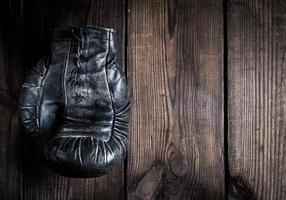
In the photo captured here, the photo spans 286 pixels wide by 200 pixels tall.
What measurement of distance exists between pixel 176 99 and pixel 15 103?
300 millimetres

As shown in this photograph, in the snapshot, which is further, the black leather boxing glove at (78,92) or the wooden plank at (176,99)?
the wooden plank at (176,99)

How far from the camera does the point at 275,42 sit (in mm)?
762

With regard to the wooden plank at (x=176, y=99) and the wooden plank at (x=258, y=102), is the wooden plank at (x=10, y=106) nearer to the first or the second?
the wooden plank at (x=176, y=99)

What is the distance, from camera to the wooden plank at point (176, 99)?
765 millimetres

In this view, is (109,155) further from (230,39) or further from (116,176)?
(230,39)

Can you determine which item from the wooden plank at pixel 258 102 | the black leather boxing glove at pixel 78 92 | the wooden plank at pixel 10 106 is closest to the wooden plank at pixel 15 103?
the wooden plank at pixel 10 106


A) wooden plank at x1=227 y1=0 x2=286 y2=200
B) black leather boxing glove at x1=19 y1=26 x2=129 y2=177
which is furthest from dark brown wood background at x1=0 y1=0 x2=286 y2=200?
black leather boxing glove at x1=19 y1=26 x2=129 y2=177

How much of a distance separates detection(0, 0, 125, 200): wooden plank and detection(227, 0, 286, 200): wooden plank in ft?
0.73

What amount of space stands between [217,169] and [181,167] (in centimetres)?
7

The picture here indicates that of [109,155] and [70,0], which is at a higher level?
[70,0]

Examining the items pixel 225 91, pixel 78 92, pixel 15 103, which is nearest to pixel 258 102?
pixel 225 91

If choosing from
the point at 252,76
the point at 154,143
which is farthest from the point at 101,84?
the point at 252,76

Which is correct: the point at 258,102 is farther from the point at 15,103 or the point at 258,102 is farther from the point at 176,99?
the point at 15,103

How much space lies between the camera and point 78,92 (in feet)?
2.20
